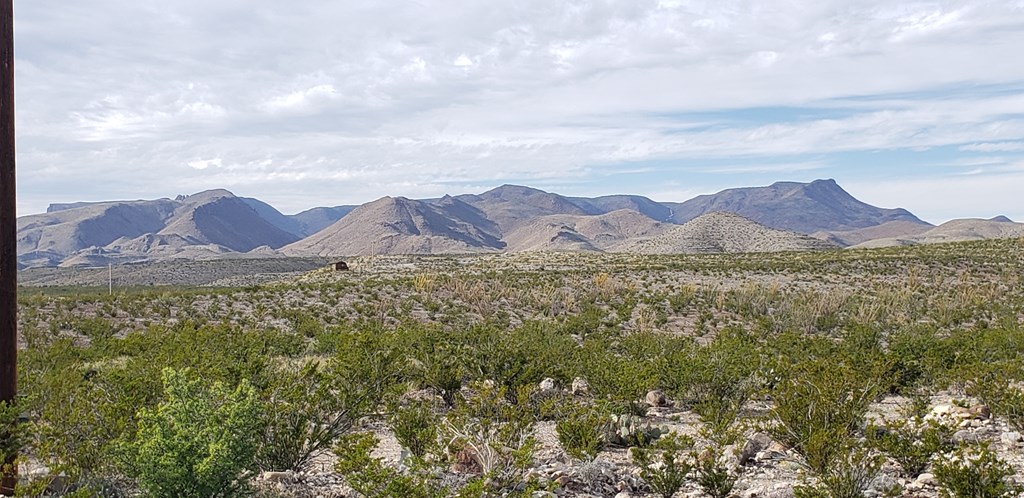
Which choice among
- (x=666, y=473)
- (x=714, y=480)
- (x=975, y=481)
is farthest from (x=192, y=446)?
(x=975, y=481)

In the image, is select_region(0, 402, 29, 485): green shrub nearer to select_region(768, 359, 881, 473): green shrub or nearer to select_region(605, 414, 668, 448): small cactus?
select_region(605, 414, 668, 448): small cactus

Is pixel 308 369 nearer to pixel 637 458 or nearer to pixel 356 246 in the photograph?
pixel 637 458

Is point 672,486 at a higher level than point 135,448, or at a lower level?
lower

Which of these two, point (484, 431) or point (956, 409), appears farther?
point (956, 409)

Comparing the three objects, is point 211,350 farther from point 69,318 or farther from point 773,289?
point 773,289

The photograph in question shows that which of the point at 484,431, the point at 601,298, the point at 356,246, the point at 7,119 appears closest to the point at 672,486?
the point at 484,431

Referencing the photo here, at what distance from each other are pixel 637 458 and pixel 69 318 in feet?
74.8

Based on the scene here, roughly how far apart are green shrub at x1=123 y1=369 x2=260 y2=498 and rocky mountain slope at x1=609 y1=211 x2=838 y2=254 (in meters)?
92.2

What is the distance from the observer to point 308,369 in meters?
8.24

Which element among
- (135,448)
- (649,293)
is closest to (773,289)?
(649,293)

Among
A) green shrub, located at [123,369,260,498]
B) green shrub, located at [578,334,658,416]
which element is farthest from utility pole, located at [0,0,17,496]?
green shrub, located at [578,334,658,416]

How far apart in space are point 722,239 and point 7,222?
107506 mm

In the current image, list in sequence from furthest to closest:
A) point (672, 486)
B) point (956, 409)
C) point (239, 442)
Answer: point (956, 409), point (672, 486), point (239, 442)

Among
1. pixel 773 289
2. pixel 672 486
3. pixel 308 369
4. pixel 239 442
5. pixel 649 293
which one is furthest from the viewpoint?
pixel 649 293
